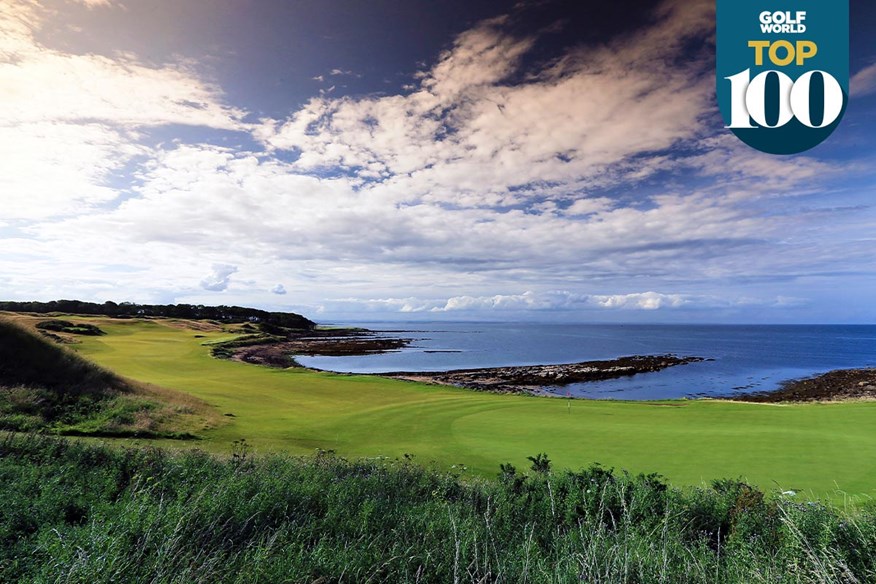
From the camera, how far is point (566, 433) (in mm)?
14758

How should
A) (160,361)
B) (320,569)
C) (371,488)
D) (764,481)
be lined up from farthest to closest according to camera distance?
(160,361), (764,481), (371,488), (320,569)

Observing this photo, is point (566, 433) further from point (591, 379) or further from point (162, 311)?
point (162, 311)

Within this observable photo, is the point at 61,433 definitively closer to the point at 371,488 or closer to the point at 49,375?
the point at 49,375

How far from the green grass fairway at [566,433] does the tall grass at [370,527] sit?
10.8ft

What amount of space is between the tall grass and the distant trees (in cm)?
9042

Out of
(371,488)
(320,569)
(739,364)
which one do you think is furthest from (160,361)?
(739,364)

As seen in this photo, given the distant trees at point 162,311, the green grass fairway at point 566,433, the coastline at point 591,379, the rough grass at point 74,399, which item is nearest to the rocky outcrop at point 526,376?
the coastline at point 591,379

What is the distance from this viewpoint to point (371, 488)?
8.08 metres

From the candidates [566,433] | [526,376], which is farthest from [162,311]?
[566,433]

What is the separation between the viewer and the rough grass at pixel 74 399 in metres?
11.8

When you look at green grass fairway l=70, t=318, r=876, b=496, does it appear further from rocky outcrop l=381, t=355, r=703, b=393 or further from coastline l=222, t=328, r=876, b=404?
rocky outcrop l=381, t=355, r=703, b=393

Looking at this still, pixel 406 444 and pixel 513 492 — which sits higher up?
A: pixel 513 492

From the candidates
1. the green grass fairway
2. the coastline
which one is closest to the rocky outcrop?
the coastline

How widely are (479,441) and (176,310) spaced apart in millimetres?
121309
